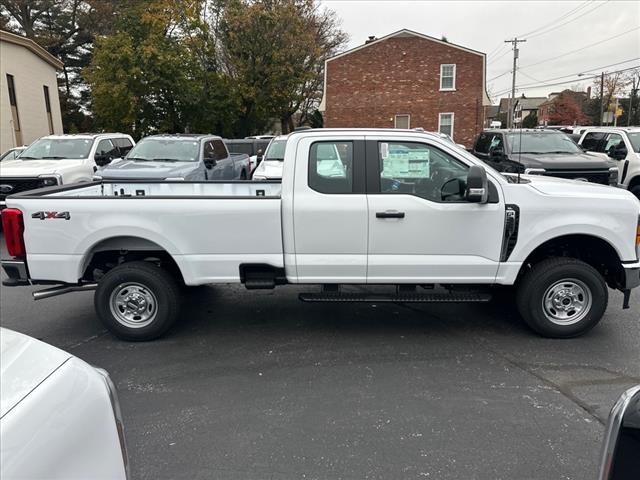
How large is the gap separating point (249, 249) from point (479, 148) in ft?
33.3

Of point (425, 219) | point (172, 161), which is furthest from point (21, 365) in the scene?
point (172, 161)

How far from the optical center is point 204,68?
32531 mm

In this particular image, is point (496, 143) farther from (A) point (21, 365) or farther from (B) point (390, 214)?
(A) point (21, 365)

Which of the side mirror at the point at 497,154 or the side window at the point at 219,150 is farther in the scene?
the side window at the point at 219,150

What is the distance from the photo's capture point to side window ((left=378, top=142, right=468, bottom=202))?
4.72 meters

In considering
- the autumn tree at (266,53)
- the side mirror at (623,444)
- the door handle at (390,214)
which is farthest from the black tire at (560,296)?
the autumn tree at (266,53)

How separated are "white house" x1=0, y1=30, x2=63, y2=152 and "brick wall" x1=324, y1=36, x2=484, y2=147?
15.3 metres

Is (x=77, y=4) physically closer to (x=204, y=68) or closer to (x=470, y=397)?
(x=204, y=68)

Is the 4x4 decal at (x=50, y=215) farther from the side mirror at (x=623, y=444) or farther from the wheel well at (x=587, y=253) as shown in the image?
the side mirror at (x=623, y=444)

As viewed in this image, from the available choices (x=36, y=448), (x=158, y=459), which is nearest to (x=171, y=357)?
(x=158, y=459)

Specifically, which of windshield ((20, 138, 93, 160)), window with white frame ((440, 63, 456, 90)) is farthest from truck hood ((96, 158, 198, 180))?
window with white frame ((440, 63, 456, 90))

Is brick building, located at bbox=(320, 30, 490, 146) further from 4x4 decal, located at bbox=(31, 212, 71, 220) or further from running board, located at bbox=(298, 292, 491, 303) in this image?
4x4 decal, located at bbox=(31, 212, 71, 220)

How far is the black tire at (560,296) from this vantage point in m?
4.77

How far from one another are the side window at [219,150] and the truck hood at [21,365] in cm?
1075
